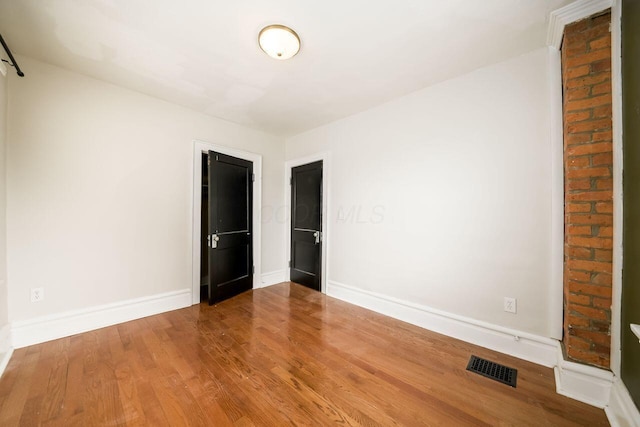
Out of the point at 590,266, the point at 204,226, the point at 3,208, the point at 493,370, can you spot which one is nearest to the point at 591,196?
the point at 590,266

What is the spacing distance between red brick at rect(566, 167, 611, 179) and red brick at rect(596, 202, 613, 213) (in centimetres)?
18

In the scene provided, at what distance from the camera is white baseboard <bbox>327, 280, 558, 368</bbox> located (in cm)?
188

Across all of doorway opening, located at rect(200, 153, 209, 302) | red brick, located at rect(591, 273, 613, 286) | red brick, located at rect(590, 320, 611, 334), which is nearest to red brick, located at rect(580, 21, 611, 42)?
red brick, located at rect(591, 273, 613, 286)

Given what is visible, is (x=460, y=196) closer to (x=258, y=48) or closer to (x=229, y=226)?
(x=258, y=48)

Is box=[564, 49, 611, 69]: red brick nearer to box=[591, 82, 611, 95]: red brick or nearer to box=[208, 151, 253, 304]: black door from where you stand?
box=[591, 82, 611, 95]: red brick

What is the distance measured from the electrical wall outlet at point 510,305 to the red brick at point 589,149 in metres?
1.23

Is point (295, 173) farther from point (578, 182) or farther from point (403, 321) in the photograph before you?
point (578, 182)

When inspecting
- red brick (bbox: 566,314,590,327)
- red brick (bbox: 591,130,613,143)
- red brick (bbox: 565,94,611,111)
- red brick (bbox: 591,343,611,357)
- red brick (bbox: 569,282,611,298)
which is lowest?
red brick (bbox: 591,343,611,357)

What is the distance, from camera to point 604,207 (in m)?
1.48

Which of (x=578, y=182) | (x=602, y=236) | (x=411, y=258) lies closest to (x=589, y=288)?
(x=602, y=236)

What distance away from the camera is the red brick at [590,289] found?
147 centimetres

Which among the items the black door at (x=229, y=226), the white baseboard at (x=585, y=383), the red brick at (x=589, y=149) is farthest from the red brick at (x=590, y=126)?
the black door at (x=229, y=226)

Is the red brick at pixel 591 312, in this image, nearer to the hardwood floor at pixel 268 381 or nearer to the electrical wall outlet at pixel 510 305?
the electrical wall outlet at pixel 510 305

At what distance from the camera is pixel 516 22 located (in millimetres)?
1688
